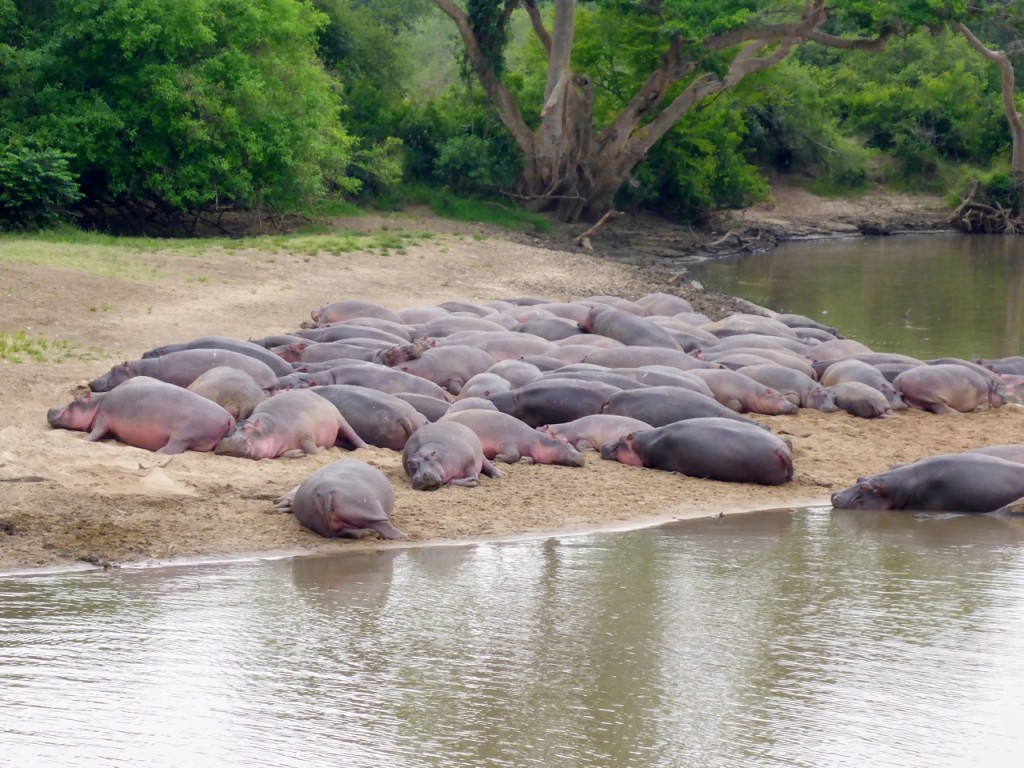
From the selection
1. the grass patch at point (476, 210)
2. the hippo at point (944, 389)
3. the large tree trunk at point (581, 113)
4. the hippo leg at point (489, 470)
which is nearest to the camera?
the hippo leg at point (489, 470)

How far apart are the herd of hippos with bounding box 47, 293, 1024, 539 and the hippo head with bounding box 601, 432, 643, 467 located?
0.01 meters

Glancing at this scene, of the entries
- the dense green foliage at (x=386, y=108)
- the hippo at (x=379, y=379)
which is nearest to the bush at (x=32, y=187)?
the dense green foliage at (x=386, y=108)

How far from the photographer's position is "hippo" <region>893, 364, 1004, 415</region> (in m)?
10.9

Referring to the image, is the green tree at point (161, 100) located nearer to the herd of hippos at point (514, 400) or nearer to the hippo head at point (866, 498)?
the herd of hippos at point (514, 400)

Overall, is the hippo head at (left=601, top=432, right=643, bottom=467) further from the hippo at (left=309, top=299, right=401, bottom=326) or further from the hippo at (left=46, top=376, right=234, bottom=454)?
the hippo at (left=309, top=299, right=401, bottom=326)

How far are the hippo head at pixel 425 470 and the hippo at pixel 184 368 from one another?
6.03 feet

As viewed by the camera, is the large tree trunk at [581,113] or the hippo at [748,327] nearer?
the hippo at [748,327]

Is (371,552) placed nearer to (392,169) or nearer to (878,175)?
(392,169)

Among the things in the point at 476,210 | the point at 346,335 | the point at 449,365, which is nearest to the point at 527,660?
the point at 449,365

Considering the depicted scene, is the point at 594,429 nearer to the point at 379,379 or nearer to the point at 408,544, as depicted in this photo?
the point at 379,379

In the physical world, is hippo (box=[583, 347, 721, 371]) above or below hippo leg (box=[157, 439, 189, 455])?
above

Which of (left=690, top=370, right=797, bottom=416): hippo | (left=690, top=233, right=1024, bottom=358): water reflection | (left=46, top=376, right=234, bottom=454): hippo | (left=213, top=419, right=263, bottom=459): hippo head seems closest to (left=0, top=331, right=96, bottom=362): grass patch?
(left=46, top=376, right=234, bottom=454): hippo

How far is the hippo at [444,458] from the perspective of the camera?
7.48 m

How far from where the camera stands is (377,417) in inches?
336
